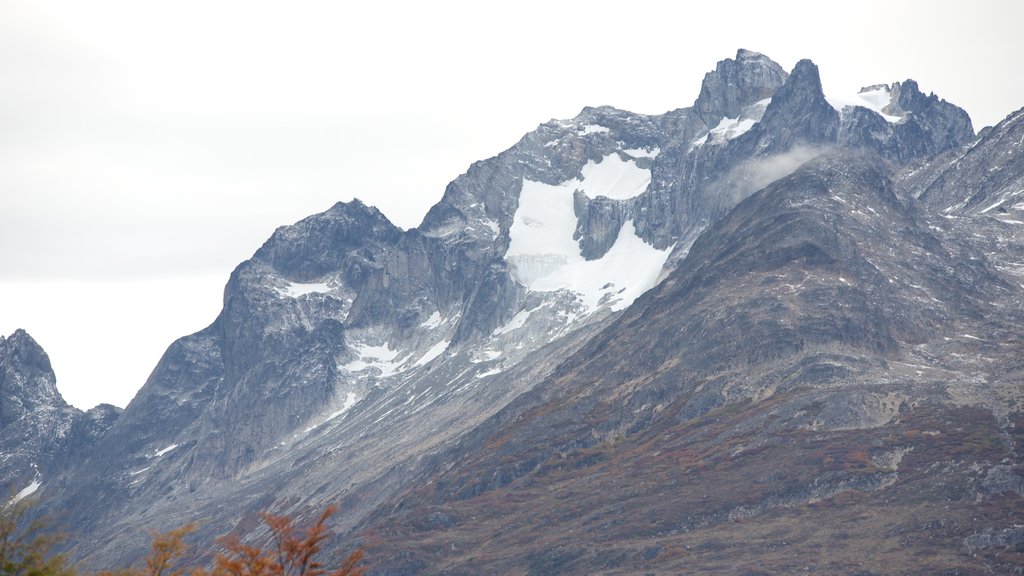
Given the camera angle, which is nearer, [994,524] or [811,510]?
[994,524]

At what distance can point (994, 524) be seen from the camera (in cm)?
15800

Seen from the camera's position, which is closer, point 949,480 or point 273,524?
point 273,524

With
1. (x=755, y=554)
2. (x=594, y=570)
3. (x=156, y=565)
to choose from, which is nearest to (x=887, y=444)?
(x=755, y=554)

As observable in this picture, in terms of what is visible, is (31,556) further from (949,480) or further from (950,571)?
(949,480)

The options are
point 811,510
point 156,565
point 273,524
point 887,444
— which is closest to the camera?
point 273,524

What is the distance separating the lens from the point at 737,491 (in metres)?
199

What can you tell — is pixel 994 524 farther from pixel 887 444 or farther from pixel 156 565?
pixel 156 565

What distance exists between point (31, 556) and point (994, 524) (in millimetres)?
130479

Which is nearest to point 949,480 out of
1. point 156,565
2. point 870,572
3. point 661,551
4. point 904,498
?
point 904,498

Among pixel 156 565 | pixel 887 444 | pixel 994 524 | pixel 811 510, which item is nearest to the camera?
pixel 156 565

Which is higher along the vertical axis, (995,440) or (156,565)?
(156,565)

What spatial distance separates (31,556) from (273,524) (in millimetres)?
14401

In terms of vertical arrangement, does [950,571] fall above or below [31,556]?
below

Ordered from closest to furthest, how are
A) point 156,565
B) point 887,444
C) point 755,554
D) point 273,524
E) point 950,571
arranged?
1. point 273,524
2. point 156,565
3. point 950,571
4. point 755,554
5. point 887,444
